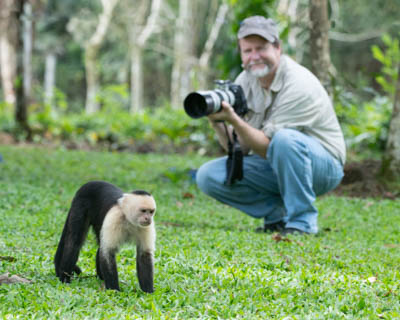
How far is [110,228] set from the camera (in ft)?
8.87

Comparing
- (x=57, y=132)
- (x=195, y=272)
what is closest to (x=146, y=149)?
(x=57, y=132)

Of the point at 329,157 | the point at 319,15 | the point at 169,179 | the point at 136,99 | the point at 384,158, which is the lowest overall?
the point at 136,99

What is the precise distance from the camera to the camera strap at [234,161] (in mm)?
4520

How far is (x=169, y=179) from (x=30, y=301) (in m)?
4.52

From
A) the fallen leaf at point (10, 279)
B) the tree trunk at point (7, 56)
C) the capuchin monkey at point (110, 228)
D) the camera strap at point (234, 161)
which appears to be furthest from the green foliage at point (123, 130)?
the fallen leaf at point (10, 279)

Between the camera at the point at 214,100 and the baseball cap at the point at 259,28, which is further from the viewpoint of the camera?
the baseball cap at the point at 259,28

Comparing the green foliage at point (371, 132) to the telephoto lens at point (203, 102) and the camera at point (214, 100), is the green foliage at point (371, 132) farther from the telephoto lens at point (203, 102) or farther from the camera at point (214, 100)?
the telephoto lens at point (203, 102)

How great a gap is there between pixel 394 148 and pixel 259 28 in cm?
290

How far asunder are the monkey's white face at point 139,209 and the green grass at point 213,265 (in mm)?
391

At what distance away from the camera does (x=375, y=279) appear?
318cm

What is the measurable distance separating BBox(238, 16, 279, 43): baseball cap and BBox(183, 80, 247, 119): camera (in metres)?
0.44

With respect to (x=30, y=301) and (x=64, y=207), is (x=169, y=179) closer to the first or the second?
(x=64, y=207)

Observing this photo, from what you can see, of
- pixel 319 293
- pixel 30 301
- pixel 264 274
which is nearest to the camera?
pixel 30 301

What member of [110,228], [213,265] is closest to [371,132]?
[213,265]
